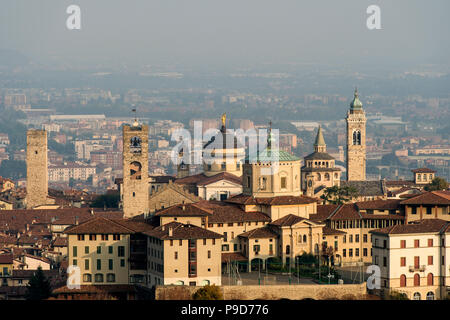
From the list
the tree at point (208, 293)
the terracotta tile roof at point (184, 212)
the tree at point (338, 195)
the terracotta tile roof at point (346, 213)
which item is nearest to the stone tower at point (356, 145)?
the tree at point (338, 195)

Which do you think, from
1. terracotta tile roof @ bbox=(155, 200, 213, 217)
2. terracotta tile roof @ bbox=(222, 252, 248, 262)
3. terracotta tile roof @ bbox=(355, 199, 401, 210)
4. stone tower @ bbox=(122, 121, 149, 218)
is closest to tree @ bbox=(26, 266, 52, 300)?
terracotta tile roof @ bbox=(155, 200, 213, 217)

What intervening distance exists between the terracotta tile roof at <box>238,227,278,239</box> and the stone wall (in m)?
9.00

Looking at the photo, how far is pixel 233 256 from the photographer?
214ft

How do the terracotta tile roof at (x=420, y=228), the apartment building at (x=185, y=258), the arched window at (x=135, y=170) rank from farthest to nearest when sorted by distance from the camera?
the arched window at (x=135, y=170) → the terracotta tile roof at (x=420, y=228) → the apartment building at (x=185, y=258)

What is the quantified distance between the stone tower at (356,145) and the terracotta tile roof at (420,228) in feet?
153

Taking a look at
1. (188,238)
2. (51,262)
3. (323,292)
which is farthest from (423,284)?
(51,262)

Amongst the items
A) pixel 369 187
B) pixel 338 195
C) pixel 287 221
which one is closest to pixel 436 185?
pixel 369 187

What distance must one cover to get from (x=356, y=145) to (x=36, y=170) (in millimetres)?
23834

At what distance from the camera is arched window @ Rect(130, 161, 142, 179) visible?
81875 mm

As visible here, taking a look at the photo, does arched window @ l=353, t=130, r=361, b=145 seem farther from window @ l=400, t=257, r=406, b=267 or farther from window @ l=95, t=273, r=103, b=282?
window @ l=95, t=273, r=103, b=282

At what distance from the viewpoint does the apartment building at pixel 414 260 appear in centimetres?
5866

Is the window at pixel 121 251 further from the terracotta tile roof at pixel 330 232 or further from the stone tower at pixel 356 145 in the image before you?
the stone tower at pixel 356 145

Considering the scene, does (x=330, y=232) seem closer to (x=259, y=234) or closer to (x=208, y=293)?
(x=259, y=234)

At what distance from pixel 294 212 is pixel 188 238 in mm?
10869
